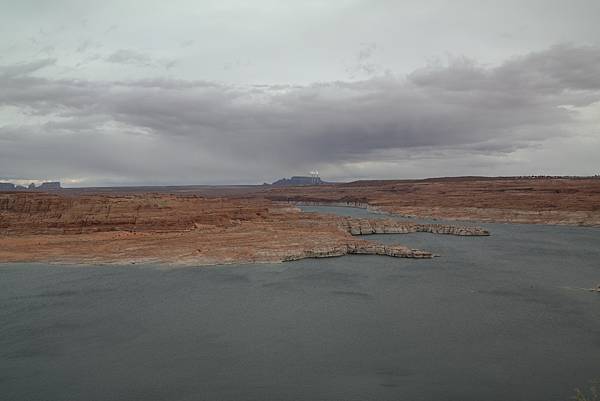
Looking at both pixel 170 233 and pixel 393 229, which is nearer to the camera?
pixel 170 233

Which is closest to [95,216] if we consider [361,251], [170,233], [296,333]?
[170,233]

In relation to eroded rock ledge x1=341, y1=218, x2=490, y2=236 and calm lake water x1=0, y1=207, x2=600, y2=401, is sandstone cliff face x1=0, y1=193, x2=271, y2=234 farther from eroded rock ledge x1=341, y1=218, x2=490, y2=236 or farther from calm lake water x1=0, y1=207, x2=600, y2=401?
eroded rock ledge x1=341, y1=218, x2=490, y2=236

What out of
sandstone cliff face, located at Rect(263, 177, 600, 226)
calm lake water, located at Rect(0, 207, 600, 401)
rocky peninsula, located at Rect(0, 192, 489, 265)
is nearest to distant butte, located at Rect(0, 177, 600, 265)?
rocky peninsula, located at Rect(0, 192, 489, 265)

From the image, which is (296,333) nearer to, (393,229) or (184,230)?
(184,230)

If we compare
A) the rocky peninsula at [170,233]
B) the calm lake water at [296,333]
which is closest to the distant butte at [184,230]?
the rocky peninsula at [170,233]

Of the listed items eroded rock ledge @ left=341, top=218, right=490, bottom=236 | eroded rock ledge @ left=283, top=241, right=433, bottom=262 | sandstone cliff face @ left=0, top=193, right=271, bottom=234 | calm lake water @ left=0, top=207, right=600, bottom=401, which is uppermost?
sandstone cliff face @ left=0, top=193, right=271, bottom=234

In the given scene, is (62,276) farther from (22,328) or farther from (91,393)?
(91,393)

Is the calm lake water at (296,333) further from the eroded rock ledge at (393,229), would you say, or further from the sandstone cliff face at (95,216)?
the eroded rock ledge at (393,229)

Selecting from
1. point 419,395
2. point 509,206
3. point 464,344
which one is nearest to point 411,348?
point 464,344
